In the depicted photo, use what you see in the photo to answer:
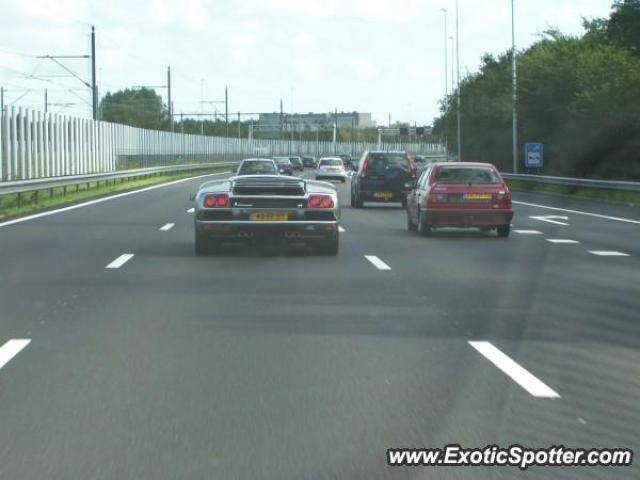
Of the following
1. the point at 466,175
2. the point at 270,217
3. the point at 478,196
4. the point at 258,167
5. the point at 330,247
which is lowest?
the point at 330,247

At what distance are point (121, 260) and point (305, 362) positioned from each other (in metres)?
8.47

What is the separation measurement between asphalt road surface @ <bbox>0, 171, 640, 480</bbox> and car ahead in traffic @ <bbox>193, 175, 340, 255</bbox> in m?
0.40

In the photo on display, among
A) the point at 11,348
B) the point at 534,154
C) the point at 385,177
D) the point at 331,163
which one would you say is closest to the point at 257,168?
the point at 385,177

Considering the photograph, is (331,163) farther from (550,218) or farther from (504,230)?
(504,230)

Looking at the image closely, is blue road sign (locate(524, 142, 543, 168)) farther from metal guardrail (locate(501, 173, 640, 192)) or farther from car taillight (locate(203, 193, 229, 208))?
car taillight (locate(203, 193, 229, 208))

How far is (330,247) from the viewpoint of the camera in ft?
56.7

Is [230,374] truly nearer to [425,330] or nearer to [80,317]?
[425,330]

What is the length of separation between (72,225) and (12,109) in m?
19.9

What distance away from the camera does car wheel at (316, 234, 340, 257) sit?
17.2 metres

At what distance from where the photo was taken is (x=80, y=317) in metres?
10.6

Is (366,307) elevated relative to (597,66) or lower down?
lower down

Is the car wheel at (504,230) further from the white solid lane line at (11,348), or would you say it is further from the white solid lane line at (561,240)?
the white solid lane line at (11,348)

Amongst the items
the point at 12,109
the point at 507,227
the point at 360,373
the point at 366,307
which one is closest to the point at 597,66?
the point at 12,109

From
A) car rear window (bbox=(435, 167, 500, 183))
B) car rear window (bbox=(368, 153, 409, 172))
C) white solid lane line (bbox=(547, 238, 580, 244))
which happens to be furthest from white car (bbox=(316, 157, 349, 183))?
white solid lane line (bbox=(547, 238, 580, 244))
